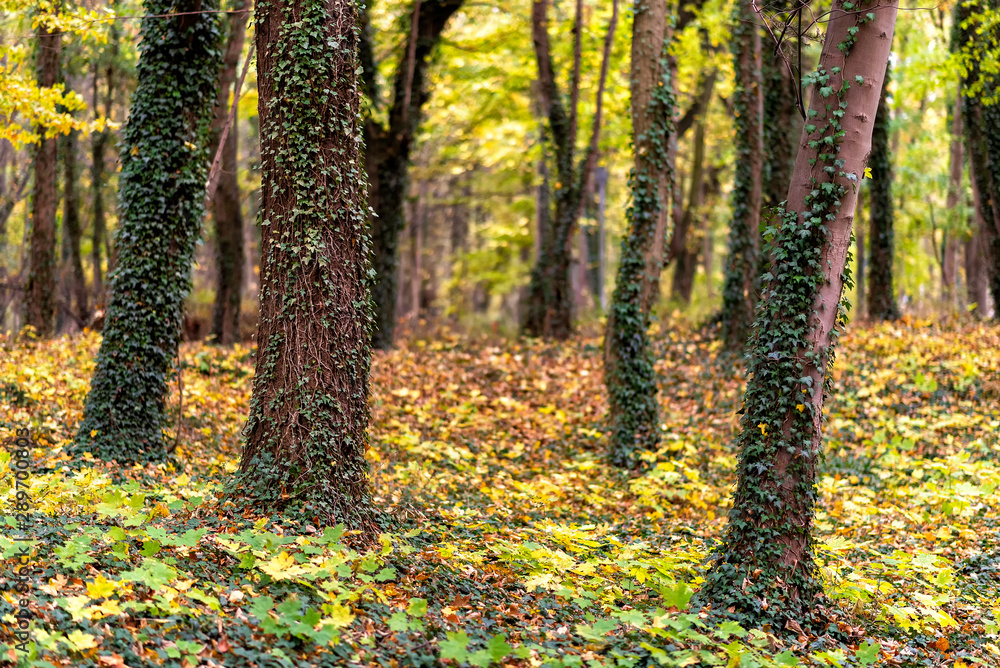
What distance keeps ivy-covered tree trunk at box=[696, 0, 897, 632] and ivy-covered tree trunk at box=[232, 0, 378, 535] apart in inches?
117

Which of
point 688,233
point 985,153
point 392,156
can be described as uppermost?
point 985,153

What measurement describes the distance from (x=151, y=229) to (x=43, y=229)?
25.1 ft

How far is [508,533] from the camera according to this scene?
24.3 ft

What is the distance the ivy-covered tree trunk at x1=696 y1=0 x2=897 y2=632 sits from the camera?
5.78 metres

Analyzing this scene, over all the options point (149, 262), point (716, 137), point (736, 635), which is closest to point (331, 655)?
point (736, 635)

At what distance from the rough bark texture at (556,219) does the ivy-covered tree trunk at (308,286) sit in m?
10.4

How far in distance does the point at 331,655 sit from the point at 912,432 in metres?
9.95

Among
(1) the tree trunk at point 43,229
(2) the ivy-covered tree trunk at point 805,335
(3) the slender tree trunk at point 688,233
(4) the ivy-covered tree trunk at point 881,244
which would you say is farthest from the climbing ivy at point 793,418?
(1) the tree trunk at point 43,229

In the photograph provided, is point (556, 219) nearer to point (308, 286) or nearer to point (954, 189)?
point (308, 286)

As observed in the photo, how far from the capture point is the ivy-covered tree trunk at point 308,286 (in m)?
6.26

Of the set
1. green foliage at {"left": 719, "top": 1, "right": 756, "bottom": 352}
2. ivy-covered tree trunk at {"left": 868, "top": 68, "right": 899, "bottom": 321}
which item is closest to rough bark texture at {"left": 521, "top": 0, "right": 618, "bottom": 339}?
green foliage at {"left": 719, "top": 1, "right": 756, "bottom": 352}

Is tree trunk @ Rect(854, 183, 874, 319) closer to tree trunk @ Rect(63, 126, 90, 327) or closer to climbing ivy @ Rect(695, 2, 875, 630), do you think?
climbing ivy @ Rect(695, 2, 875, 630)

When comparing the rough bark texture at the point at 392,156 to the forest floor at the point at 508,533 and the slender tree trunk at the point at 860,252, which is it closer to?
the forest floor at the point at 508,533

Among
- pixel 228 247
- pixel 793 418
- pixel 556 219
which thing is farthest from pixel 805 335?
pixel 228 247
